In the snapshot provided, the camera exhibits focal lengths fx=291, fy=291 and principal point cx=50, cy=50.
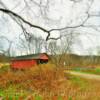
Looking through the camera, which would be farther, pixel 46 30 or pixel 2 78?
pixel 2 78

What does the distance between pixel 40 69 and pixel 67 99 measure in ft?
31.2

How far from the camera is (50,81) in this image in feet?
52.4

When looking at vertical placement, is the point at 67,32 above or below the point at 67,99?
above

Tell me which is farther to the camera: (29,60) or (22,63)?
(22,63)

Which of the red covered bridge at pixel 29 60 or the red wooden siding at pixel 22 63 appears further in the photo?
the red wooden siding at pixel 22 63

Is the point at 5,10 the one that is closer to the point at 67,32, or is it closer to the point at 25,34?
the point at 25,34

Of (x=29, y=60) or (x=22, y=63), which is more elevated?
(x=29, y=60)

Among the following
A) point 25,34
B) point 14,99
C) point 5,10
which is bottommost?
point 14,99

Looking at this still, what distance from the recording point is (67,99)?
9.56 m

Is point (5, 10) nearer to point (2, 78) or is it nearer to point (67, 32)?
point (67, 32)

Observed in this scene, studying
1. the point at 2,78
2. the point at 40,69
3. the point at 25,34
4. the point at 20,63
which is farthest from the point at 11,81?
the point at 20,63

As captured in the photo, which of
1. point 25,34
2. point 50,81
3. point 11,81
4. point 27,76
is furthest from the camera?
point 27,76

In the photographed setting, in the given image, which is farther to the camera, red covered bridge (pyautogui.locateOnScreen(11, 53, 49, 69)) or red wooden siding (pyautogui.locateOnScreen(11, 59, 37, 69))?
red wooden siding (pyautogui.locateOnScreen(11, 59, 37, 69))

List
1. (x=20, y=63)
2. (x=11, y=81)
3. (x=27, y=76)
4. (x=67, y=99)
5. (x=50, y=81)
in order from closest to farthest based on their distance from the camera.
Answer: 1. (x=67, y=99)
2. (x=50, y=81)
3. (x=11, y=81)
4. (x=27, y=76)
5. (x=20, y=63)
